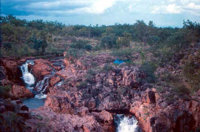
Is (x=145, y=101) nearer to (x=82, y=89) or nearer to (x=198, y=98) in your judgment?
(x=198, y=98)

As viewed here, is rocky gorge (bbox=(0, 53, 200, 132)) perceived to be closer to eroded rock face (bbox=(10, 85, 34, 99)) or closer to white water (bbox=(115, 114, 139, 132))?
eroded rock face (bbox=(10, 85, 34, 99))

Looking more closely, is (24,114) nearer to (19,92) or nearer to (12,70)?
(19,92)

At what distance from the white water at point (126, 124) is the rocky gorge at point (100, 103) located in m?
0.12

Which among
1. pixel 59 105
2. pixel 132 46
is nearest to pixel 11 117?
pixel 59 105

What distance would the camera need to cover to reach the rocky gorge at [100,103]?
9875mm

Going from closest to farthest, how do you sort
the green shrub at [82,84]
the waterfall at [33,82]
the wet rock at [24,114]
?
1. the wet rock at [24,114]
2. the green shrub at [82,84]
3. the waterfall at [33,82]

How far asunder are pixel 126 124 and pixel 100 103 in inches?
86.2

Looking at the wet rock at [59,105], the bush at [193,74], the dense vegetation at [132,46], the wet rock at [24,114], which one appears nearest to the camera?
the wet rock at [24,114]

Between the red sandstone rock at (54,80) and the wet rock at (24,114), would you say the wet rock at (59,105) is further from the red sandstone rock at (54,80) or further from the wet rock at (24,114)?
the red sandstone rock at (54,80)

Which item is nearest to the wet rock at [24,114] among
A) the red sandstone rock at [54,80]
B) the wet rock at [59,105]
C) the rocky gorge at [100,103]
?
the rocky gorge at [100,103]

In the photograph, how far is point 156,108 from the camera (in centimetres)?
1108

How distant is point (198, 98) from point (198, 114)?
0.84 meters

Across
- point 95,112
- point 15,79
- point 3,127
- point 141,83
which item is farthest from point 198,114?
point 15,79

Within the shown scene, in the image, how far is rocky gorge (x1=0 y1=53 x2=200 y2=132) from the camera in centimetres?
988
